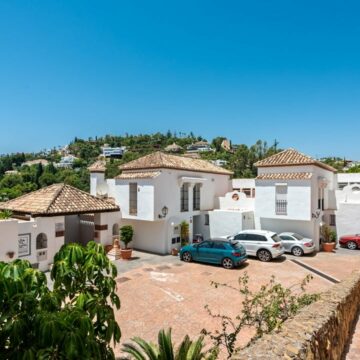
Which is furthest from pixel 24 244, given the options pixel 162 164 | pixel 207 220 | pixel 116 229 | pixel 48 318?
pixel 48 318

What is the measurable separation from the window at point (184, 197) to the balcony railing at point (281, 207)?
6260 millimetres

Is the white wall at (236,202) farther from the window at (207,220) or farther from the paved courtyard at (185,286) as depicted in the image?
the paved courtyard at (185,286)

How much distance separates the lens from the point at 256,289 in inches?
542

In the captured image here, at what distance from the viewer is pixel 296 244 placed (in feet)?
65.5

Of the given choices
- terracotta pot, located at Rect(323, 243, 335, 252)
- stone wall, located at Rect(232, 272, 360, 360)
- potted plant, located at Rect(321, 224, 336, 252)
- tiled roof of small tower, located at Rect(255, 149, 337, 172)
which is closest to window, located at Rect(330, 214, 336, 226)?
potted plant, located at Rect(321, 224, 336, 252)

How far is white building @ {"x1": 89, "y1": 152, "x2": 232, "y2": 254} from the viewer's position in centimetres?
2042

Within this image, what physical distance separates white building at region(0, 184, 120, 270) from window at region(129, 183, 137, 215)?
3.22 ft

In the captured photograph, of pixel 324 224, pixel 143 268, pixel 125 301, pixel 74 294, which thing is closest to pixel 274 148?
pixel 324 224

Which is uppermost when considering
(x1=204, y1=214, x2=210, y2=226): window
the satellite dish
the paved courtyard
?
the satellite dish

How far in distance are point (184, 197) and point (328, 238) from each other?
10.5 m

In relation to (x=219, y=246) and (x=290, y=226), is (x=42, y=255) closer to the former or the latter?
(x=219, y=246)

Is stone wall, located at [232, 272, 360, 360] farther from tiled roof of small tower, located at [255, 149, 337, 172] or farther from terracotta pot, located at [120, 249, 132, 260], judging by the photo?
tiled roof of small tower, located at [255, 149, 337, 172]

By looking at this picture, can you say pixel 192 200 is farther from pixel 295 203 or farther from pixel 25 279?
pixel 25 279

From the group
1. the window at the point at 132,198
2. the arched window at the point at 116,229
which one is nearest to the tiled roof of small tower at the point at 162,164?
the window at the point at 132,198
